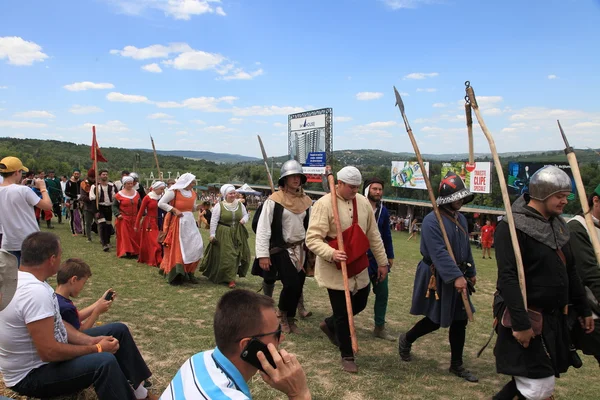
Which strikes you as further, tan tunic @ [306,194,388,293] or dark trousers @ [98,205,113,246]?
dark trousers @ [98,205,113,246]

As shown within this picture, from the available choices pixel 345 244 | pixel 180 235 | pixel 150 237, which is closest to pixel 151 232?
pixel 150 237

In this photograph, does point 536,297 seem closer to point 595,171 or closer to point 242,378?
point 242,378

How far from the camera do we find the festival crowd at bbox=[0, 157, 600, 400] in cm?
161

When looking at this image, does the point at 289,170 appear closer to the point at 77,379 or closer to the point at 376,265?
the point at 376,265

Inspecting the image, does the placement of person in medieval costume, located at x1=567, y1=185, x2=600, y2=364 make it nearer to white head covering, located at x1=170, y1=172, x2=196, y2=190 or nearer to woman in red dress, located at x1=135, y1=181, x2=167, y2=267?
white head covering, located at x1=170, y1=172, x2=196, y2=190

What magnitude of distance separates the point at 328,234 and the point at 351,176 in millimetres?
594

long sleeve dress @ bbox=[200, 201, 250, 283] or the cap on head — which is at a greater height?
the cap on head

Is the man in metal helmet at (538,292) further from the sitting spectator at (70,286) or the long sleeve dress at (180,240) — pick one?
the long sleeve dress at (180,240)

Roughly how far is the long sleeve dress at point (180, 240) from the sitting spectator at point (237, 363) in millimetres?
5705

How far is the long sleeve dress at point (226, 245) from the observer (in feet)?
23.9

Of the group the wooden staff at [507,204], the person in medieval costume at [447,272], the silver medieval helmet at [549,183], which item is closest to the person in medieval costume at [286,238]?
the person in medieval costume at [447,272]

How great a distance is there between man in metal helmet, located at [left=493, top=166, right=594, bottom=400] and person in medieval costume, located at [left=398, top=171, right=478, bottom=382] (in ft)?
2.72

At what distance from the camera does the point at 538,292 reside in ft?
9.55

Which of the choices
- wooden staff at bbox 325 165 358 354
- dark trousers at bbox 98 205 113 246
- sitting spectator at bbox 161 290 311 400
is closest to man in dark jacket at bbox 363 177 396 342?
wooden staff at bbox 325 165 358 354
